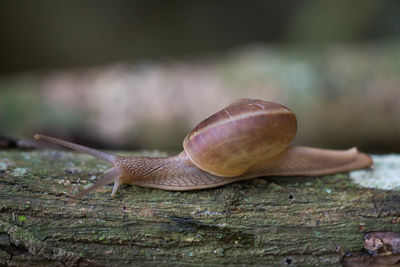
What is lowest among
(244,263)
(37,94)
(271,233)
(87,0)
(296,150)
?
(244,263)

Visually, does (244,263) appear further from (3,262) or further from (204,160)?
(3,262)

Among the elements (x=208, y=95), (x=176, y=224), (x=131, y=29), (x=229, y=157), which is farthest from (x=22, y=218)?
(x=131, y=29)

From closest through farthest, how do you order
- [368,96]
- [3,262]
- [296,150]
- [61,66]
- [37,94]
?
[3,262] → [296,150] → [368,96] → [37,94] → [61,66]

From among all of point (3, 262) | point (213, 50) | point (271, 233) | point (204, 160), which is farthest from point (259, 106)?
point (213, 50)

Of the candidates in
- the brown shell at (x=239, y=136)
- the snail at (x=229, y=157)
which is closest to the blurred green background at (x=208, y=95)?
the snail at (x=229, y=157)

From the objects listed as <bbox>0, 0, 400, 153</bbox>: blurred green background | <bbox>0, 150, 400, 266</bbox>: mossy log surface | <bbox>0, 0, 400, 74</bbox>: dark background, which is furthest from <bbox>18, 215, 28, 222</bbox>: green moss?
<bbox>0, 0, 400, 74</bbox>: dark background

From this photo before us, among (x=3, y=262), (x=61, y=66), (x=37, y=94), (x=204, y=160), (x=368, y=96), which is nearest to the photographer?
(x=3, y=262)

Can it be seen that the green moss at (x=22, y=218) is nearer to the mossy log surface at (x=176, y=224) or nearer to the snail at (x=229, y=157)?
the mossy log surface at (x=176, y=224)
